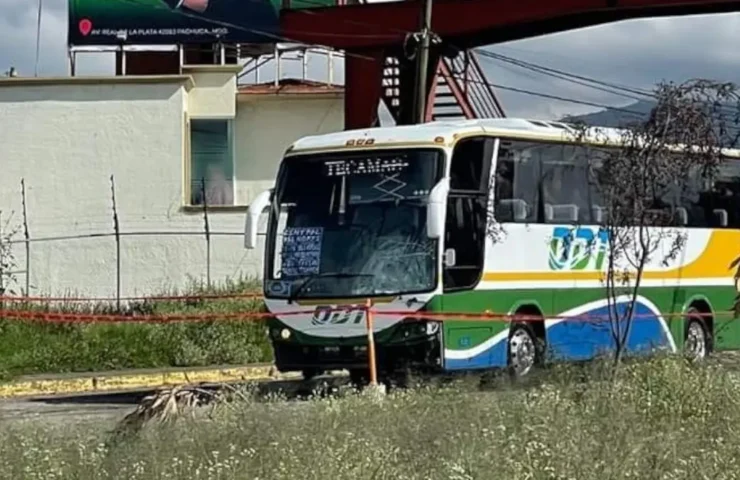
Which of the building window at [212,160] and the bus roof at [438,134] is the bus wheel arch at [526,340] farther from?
the building window at [212,160]

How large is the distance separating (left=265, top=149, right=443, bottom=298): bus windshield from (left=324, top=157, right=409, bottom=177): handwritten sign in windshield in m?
0.01

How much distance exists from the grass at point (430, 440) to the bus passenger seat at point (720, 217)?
12.0 m

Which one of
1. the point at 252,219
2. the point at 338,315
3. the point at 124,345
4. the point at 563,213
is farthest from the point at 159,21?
the point at 338,315

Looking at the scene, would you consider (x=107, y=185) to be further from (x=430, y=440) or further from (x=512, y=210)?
(x=430, y=440)

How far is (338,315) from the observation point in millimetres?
18156

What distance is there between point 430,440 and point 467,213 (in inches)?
350

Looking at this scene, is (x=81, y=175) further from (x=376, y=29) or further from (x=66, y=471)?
(x=66, y=471)

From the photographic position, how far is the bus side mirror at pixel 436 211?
17.4m

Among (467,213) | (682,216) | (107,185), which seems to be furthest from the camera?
Result: (107,185)

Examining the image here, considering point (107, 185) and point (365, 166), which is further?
point (107, 185)

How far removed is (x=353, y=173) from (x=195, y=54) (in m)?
19.6

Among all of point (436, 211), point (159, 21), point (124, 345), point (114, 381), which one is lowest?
point (114, 381)

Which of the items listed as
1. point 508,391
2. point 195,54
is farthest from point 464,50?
point 508,391

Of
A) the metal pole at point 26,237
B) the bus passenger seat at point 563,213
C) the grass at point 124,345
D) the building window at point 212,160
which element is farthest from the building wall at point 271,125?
the bus passenger seat at point 563,213
